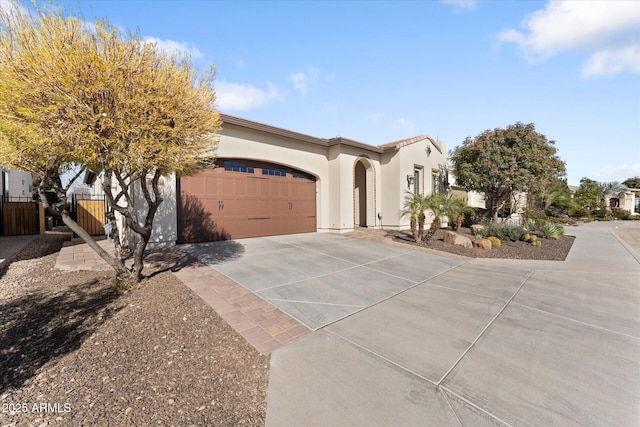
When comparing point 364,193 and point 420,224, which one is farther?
point 364,193

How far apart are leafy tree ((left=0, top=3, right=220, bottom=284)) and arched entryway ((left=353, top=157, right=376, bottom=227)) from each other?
10569mm

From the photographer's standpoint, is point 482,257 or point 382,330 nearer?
point 382,330

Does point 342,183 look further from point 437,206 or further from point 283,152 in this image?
point 437,206

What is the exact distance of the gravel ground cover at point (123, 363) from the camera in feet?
7.41

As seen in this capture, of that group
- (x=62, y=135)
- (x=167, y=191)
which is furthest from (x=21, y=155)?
(x=167, y=191)

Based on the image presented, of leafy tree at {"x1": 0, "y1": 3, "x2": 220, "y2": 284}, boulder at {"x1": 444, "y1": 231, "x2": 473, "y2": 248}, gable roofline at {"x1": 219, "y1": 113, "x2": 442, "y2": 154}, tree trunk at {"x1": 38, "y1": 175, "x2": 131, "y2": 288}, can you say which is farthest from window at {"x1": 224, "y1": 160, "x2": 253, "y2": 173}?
boulder at {"x1": 444, "y1": 231, "x2": 473, "y2": 248}

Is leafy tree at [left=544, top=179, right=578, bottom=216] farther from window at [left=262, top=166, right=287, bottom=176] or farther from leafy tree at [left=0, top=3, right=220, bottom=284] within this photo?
leafy tree at [left=0, top=3, right=220, bottom=284]

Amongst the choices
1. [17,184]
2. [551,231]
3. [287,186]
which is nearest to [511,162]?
[551,231]

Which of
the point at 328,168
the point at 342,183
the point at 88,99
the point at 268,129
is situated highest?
the point at 268,129

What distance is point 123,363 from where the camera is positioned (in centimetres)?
287

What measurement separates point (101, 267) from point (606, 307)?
10290mm

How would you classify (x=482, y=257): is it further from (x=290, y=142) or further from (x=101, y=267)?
(x=101, y=267)

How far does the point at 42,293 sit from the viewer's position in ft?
15.7

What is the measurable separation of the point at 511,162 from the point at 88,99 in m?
15.6
